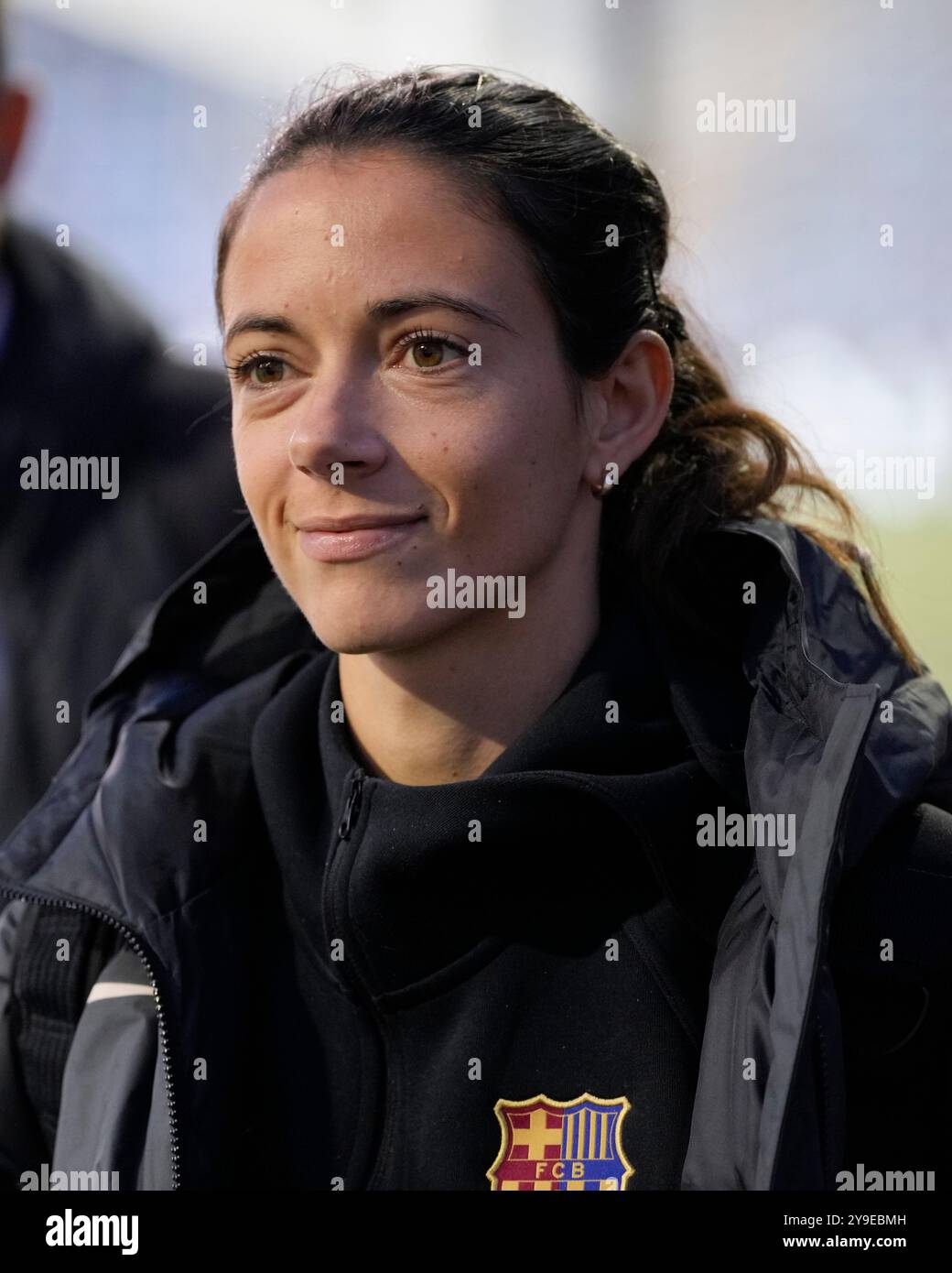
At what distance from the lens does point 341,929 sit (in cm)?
139

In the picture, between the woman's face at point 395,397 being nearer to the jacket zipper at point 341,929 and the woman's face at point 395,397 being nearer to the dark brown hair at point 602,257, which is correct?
the dark brown hair at point 602,257

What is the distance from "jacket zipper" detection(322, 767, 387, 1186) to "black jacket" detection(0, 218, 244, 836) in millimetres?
1342

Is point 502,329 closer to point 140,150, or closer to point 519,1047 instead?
point 519,1047

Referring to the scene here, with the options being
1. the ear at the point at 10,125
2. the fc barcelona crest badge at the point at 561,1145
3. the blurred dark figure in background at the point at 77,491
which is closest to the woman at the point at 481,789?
the fc barcelona crest badge at the point at 561,1145

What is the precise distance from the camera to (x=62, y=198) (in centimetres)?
304

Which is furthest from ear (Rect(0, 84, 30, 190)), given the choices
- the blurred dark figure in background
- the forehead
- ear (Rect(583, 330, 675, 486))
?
ear (Rect(583, 330, 675, 486))

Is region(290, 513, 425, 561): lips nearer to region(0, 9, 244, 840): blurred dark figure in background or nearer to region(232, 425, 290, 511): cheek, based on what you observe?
region(232, 425, 290, 511): cheek

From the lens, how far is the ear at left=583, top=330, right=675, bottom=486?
1498 mm

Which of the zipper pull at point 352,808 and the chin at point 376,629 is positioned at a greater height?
the chin at point 376,629

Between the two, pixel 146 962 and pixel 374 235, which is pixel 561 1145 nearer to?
pixel 146 962

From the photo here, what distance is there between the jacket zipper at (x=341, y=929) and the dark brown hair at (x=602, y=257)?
1.34 feet

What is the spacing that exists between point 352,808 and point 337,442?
0.37 meters

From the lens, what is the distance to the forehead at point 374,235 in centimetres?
135
